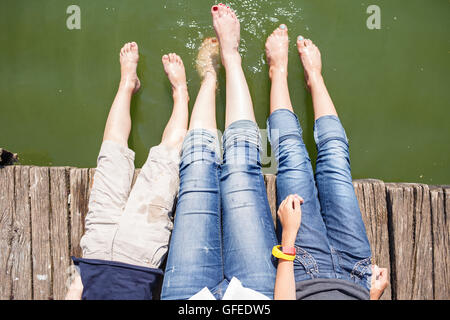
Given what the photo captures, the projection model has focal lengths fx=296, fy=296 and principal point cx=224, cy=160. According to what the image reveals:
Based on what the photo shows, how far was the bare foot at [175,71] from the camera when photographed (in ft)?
6.98

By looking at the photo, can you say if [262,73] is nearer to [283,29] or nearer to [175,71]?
[283,29]

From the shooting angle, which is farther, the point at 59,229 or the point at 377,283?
the point at 59,229

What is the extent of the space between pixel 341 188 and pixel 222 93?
106 centimetres

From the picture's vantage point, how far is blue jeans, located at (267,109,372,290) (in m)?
1.52

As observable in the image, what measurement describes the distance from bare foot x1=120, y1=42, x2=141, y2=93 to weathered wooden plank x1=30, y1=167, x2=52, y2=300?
0.83 m

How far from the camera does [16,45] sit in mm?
2250

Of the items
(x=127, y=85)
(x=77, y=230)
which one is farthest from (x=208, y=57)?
(x=77, y=230)

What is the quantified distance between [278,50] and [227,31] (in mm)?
381

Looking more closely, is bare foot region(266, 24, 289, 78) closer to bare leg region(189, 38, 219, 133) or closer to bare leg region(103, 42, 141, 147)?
bare leg region(189, 38, 219, 133)

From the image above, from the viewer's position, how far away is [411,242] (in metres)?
1.83

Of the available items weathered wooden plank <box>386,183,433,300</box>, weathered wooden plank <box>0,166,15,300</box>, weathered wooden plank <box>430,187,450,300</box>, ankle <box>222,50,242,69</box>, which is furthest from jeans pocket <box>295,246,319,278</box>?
weathered wooden plank <box>0,166,15,300</box>

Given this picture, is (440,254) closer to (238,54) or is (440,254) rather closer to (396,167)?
(396,167)

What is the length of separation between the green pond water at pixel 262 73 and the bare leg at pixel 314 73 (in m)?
0.08
